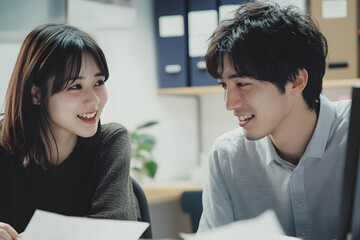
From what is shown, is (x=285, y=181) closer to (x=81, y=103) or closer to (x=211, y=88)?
(x=81, y=103)

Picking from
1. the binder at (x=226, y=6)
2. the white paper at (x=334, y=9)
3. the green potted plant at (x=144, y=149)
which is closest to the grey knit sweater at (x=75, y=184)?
the green potted plant at (x=144, y=149)

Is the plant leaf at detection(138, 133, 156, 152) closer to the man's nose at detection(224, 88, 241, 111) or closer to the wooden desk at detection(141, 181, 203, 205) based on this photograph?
the wooden desk at detection(141, 181, 203, 205)

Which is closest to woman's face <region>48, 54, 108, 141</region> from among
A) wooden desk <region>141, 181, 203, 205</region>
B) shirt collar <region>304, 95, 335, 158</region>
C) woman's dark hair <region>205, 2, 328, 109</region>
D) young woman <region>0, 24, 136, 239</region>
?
young woman <region>0, 24, 136, 239</region>

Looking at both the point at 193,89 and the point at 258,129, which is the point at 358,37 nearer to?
the point at 193,89

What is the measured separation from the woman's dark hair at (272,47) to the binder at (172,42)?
1190mm

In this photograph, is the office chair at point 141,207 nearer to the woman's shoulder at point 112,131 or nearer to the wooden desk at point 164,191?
the woman's shoulder at point 112,131

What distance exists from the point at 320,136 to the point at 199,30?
4.53ft

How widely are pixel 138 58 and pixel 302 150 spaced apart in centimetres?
153

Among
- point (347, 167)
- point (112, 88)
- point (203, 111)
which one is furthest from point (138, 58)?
point (347, 167)

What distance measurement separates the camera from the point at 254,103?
1286mm

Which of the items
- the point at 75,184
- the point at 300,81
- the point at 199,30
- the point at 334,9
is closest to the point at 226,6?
the point at 199,30

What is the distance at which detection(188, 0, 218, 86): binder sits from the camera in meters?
2.50

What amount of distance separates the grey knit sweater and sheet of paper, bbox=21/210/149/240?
362 millimetres

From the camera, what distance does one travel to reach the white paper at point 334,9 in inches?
92.1
